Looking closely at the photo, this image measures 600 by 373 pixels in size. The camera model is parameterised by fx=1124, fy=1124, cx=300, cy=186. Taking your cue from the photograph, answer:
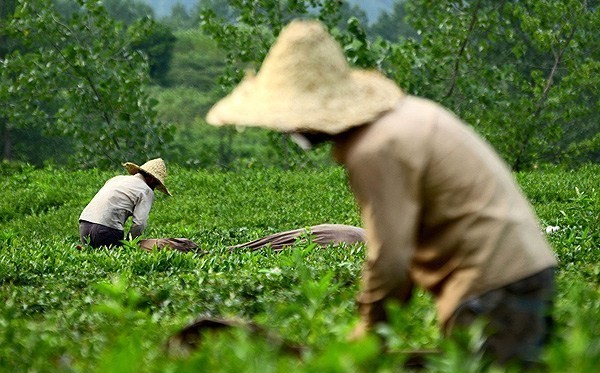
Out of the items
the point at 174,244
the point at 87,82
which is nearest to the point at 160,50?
the point at 87,82

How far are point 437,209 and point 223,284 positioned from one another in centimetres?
317

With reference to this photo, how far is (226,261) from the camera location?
27.6 ft

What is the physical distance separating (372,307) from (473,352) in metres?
0.68

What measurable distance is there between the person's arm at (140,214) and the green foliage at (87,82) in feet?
37.7

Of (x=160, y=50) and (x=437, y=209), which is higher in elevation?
(x=437, y=209)

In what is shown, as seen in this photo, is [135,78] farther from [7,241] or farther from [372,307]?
[372,307]

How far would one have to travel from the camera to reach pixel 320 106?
3.81 metres

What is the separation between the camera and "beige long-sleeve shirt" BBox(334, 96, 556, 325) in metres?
3.56

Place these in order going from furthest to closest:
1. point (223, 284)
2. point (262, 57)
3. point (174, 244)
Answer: point (262, 57), point (174, 244), point (223, 284)

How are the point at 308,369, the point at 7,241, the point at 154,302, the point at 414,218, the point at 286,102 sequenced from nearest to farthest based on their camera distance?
1. the point at 308,369
2. the point at 414,218
3. the point at 286,102
4. the point at 154,302
5. the point at 7,241

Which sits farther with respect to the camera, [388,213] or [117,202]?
[117,202]

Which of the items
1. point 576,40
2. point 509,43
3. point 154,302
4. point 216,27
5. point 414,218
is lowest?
point 509,43

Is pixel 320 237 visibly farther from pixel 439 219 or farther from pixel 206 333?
pixel 206 333

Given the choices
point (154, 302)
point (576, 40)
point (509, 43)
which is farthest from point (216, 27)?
point (154, 302)
